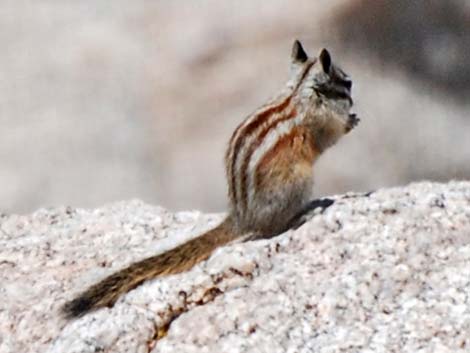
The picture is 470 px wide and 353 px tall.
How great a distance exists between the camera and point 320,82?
7105 millimetres

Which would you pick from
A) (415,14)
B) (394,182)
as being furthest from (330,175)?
(415,14)

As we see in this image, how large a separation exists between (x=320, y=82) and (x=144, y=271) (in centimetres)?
144

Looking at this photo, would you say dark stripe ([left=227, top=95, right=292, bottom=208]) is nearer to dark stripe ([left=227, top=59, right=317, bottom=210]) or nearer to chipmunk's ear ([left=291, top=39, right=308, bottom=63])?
dark stripe ([left=227, top=59, right=317, bottom=210])

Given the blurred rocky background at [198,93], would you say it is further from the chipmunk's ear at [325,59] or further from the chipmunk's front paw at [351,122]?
the chipmunk's ear at [325,59]

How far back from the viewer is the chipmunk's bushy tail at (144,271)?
5.79m

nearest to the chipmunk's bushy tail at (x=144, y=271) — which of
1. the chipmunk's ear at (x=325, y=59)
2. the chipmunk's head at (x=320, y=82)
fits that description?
the chipmunk's head at (x=320, y=82)

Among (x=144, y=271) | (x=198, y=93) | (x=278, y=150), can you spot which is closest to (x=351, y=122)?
(x=278, y=150)

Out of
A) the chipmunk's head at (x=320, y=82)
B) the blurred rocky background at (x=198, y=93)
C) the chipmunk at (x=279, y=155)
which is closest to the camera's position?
the chipmunk at (x=279, y=155)

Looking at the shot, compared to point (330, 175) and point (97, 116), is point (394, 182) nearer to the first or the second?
point (330, 175)

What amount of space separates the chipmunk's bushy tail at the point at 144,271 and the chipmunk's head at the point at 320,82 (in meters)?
0.82

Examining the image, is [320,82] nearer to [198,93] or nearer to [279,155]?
[279,155]

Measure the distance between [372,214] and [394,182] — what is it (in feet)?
16.5

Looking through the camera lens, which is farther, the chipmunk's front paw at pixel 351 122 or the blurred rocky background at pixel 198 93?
the blurred rocky background at pixel 198 93

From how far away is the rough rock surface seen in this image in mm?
5320
